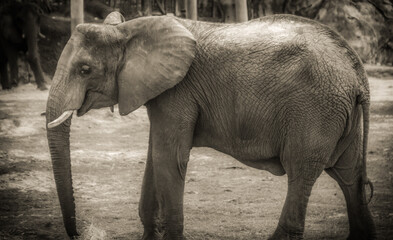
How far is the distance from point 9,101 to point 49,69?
3.84 metres

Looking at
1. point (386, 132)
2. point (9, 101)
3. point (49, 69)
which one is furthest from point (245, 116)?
point (49, 69)

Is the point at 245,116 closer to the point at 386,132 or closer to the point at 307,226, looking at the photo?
the point at 307,226

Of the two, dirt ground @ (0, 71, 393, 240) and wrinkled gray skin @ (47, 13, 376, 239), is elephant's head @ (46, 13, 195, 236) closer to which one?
wrinkled gray skin @ (47, 13, 376, 239)

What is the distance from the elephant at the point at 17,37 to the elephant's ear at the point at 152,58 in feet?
33.1

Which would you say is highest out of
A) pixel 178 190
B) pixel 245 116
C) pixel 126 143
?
pixel 245 116

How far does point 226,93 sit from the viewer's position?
5.17m

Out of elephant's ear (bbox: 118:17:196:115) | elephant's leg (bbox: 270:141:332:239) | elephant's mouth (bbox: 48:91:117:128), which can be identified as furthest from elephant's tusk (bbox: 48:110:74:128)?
elephant's leg (bbox: 270:141:332:239)

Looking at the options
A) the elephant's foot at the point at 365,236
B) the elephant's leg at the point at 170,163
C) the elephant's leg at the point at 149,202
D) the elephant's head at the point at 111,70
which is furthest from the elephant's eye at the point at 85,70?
the elephant's foot at the point at 365,236

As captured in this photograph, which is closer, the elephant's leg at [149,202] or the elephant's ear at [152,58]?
the elephant's ear at [152,58]

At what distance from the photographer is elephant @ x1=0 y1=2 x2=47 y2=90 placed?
15086mm

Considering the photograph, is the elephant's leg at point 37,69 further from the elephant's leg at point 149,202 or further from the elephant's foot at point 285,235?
the elephant's foot at point 285,235

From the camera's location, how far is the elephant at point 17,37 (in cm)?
1509

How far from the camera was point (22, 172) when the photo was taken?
822cm

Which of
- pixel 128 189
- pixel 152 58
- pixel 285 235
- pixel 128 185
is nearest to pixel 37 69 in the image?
pixel 128 185
